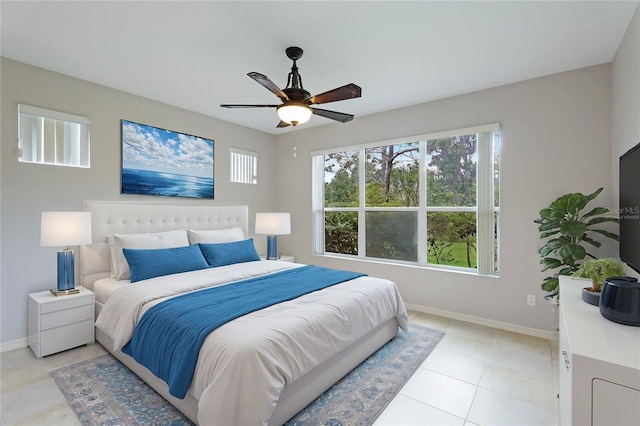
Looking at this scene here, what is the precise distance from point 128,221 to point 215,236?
98 cm

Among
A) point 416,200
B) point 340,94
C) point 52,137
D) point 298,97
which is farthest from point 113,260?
point 416,200

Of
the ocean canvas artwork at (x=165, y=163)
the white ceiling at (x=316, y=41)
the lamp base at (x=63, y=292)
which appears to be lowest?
the lamp base at (x=63, y=292)

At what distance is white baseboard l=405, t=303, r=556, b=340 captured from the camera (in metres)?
3.11

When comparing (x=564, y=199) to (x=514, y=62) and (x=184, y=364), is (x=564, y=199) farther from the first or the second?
(x=184, y=364)

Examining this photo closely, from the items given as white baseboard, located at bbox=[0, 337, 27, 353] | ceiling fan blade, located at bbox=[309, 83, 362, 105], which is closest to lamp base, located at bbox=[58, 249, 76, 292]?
white baseboard, located at bbox=[0, 337, 27, 353]

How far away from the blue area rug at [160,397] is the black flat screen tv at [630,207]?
1.66 metres

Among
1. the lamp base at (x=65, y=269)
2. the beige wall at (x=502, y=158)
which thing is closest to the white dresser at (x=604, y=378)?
the beige wall at (x=502, y=158)

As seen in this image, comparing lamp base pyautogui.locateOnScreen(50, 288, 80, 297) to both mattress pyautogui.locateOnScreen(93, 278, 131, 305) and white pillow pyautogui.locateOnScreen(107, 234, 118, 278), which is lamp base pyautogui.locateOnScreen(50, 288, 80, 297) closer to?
mattress pyautogui.locateOnScreen(93, 278, 131, 305)

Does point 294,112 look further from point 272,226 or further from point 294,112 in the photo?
point 272,226

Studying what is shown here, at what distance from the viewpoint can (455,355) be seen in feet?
9.00

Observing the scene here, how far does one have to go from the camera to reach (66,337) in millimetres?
2709

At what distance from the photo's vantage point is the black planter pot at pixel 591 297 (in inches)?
64.3

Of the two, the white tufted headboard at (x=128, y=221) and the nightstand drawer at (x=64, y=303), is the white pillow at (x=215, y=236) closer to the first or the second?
the white tufted headboard at (x=128, y=221)

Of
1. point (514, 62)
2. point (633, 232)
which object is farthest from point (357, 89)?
point (633, 232)
